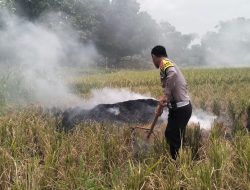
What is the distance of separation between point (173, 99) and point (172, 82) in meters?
0.25

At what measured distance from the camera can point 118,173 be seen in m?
4.11

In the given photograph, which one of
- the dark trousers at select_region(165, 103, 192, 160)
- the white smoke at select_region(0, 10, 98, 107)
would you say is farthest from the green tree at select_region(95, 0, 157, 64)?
the dark trousers at select_region(165, 103, 192, 160)

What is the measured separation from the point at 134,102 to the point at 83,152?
3197 millimetres

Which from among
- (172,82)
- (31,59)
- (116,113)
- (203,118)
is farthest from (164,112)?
(31,59)

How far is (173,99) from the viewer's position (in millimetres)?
5094

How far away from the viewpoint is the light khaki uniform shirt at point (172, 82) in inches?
196

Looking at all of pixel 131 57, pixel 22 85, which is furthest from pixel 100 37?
pixel 22 85

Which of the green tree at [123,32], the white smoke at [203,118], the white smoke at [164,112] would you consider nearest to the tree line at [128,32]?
the green tree at [123,32]

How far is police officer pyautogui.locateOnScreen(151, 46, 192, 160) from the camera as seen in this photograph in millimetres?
5000

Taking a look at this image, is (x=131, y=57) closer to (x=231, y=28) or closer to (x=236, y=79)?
(x=236, y=79)

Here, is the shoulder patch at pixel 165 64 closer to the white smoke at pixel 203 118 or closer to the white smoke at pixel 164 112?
the white smoke at pixel 164 112

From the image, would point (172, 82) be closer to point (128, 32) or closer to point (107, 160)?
point (107, 160)

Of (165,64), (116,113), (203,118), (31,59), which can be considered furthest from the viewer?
(31,59)

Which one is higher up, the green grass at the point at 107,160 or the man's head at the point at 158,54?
the man's head at the point at 158,54
